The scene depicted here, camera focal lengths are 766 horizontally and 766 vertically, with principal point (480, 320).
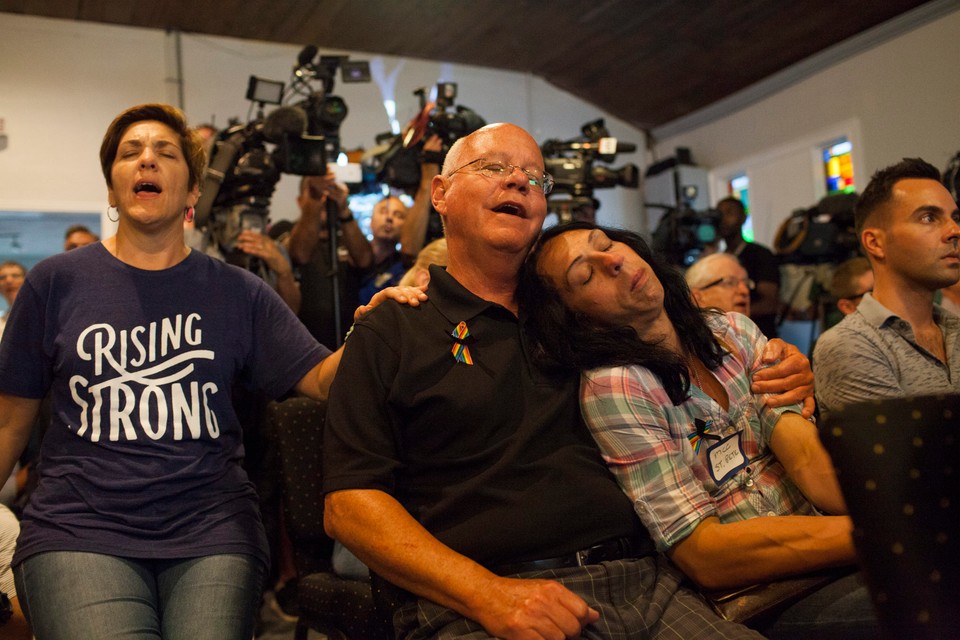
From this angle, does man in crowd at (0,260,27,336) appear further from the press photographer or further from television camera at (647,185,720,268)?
television camera at (647,185,720,268)

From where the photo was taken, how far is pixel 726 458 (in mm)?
1472

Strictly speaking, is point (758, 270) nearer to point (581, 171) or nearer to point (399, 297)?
point (581, 171)

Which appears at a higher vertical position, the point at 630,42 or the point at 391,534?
the point at 630,42

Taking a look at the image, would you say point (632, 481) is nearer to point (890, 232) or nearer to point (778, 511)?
point (778, 511)

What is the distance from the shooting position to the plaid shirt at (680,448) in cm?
133

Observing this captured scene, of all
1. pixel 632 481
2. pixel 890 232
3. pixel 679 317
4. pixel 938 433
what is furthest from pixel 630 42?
pixel 938 433

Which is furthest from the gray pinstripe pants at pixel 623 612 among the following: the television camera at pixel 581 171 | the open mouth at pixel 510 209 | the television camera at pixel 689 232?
the television camera at pixel 689 232

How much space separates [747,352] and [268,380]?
1042mm

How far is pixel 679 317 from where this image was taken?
1636 millimetres

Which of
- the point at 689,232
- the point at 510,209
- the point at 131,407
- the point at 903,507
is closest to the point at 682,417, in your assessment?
the point at 510,209

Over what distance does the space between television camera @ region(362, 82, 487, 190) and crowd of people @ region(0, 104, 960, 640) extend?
→ 66.8 inches

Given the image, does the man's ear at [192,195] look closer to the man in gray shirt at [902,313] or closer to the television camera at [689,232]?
the man in gray shirt at [902,313]

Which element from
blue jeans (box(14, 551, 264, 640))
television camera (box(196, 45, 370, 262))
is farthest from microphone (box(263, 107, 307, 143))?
blue jeans (box(14, 551, 264, 640))

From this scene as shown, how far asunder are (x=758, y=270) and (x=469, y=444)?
12.1 ft
